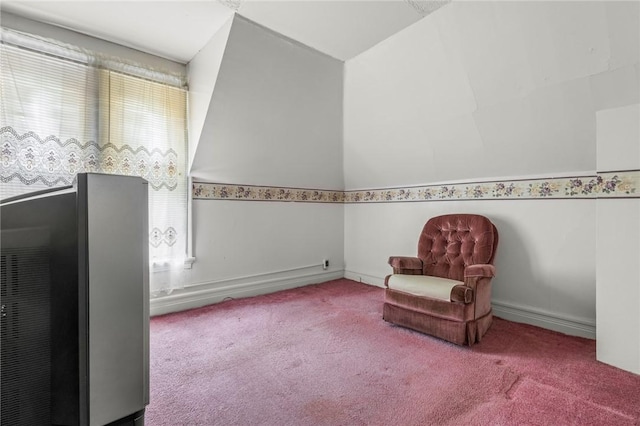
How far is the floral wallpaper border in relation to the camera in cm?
192

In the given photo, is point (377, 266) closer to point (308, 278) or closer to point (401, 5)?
point (308, 278)

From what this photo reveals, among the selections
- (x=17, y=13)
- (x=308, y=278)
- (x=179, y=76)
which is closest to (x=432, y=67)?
(x=179, y=76)

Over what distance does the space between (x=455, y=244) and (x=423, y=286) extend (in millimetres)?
741

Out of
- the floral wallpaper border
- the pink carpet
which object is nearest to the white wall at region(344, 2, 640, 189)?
the floral wallpaper border

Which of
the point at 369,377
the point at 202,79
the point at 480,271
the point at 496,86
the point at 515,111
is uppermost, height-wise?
the point at 202,79

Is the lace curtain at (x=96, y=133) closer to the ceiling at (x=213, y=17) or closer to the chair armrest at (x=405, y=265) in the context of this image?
the ceiling at (x=213, y=17)

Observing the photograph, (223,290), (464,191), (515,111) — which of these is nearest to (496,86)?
(515,111)

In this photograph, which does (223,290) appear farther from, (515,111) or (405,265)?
(515,111)

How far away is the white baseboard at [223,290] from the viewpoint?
2895 mm

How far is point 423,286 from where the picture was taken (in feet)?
7.82

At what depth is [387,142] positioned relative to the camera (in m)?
3.36

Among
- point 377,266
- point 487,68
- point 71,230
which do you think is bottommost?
point 377,266

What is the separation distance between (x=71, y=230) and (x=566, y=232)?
126 inches

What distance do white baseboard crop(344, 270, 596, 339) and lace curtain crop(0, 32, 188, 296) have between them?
3086mm
